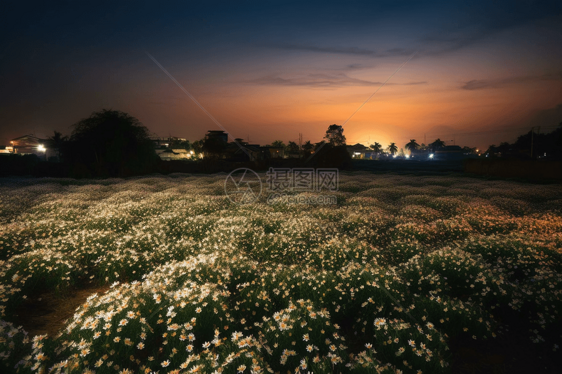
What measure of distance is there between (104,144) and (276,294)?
38364 mm

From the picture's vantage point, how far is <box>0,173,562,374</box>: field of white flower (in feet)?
12.0

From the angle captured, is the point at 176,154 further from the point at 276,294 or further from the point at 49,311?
the point at 276,294

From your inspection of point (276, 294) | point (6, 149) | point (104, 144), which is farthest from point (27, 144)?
point (276, 294)

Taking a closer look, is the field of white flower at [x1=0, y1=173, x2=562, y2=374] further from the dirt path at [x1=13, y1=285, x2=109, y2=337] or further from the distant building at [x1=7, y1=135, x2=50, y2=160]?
the distant building at [x1=7, y1=135, x2=50, y2=160]

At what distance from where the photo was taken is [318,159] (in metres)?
61.9

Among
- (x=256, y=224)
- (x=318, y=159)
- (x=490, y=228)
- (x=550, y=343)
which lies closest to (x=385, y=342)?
(x=550, y=343)

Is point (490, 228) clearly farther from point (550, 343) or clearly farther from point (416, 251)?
point (550, 343)

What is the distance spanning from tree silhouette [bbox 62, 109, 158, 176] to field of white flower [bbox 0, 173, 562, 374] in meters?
28.6

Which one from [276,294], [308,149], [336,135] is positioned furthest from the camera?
[336,135]

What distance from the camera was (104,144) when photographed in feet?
117

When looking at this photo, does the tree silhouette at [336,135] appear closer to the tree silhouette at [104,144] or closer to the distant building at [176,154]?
the distant building at [176,154]

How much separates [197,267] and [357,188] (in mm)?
20251

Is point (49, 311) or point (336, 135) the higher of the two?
point (336, 135)

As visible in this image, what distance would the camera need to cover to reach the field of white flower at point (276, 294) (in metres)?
3.66
